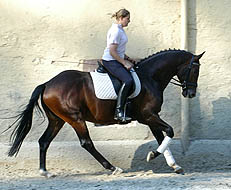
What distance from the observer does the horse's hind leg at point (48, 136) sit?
24.6ft

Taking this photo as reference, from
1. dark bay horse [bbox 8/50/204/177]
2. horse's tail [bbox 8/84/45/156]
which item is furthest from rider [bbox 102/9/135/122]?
horse's tail [bbox 8/84/45/156]

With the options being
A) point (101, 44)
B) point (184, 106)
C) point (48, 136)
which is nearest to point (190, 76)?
point (184, 106)

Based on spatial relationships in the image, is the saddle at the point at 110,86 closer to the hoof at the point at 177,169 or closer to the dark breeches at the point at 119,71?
the dark breeches at the point at 119,71

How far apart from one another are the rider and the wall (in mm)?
972

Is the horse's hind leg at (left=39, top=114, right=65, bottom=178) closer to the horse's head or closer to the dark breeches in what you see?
the dark breeches

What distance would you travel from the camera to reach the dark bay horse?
23.7 feet

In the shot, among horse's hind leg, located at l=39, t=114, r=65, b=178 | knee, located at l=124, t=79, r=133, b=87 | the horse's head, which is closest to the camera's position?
knee, located at l=124, t=79, r=133, b=87

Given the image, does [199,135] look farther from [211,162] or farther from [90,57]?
[90,57]

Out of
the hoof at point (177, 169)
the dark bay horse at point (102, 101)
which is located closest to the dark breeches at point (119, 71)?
the dark bay horse at point (102, 101)

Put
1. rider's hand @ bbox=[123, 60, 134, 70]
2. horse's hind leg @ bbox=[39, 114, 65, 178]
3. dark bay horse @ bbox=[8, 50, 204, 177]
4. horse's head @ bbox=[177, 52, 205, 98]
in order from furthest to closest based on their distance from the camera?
1. horse's hind leg @ bbox=[39, 114, 65, 178]
2. horse's head @ bbox=[177, 52, 205, 98]
3. dark bay horse @ bbox=[8, 50, 204, 177]
4. rider's hand @ bbox=[123, 60, 134, 70]

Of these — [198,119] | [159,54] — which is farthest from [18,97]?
[198,119]

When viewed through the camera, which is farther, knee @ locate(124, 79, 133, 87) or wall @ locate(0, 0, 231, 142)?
wall @ locate(0, 0, 231, 142)

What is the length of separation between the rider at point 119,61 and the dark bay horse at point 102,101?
24cm

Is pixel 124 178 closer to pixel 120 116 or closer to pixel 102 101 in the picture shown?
pixel 120 116
